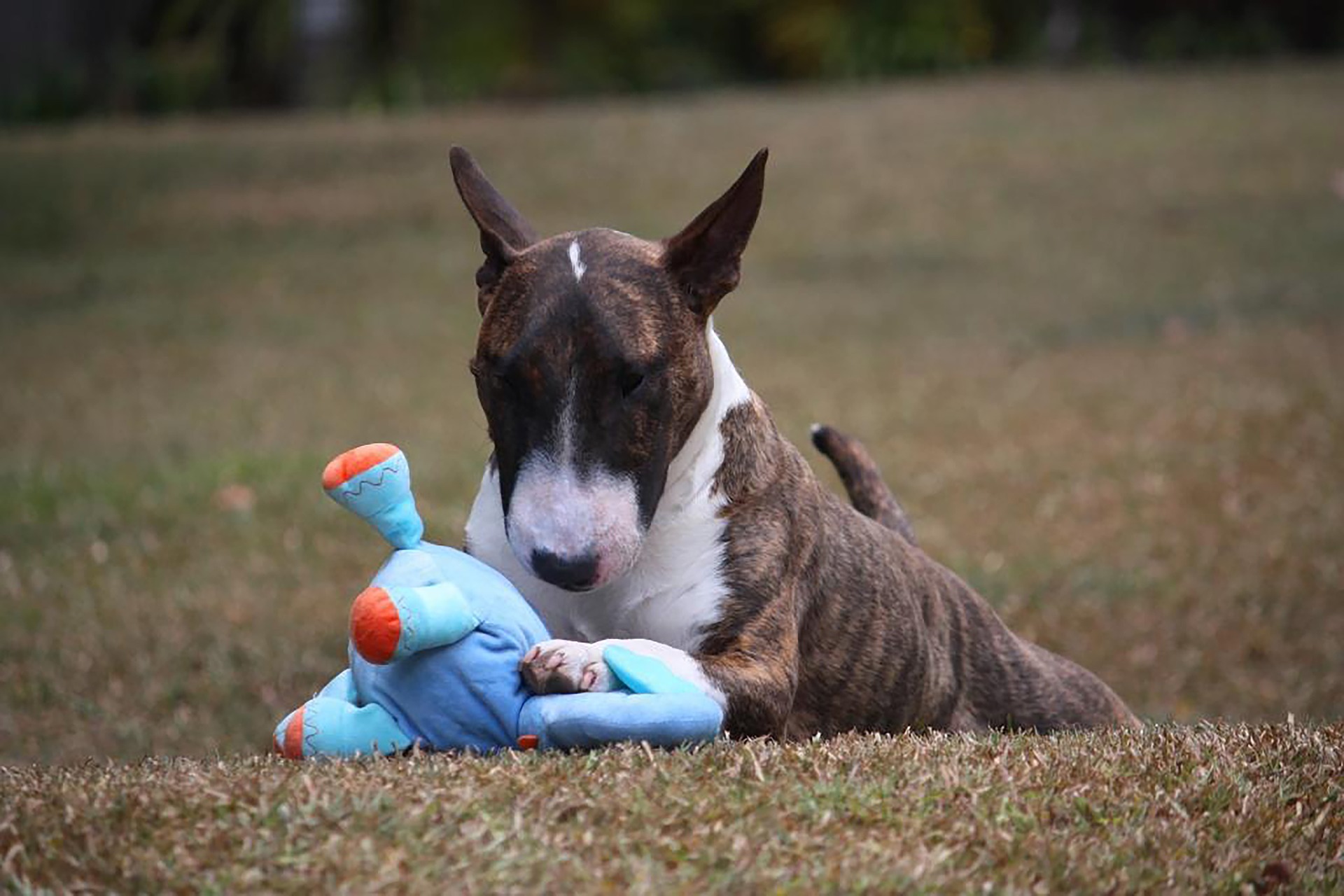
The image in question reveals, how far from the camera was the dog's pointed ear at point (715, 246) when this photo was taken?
429 cm

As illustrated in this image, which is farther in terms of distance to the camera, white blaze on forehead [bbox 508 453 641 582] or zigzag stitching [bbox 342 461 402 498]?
zigzag stitching [bbox 342 461 402 498]

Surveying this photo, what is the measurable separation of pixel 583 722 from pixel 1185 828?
46.4 inches

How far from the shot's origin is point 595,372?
13.1 ft

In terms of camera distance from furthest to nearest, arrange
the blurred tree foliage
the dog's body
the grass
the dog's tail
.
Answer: the blurred tree foliage → the dog's tail → the dog's body → the grass

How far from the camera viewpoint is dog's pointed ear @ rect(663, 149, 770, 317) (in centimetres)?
429

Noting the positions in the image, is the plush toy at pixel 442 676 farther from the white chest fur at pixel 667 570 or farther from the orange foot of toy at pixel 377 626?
the white chest fur at pixel 667 570

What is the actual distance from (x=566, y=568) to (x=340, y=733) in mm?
659

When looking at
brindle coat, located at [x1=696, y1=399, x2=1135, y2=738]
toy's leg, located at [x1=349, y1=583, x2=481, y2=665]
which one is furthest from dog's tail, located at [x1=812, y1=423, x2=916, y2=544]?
toy's leg, located at [x1=349, y1=583, x2=481, y2=665]

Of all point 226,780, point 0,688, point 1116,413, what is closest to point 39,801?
point 226,780

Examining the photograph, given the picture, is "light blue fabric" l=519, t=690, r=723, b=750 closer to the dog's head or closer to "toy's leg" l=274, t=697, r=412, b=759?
the dog's head

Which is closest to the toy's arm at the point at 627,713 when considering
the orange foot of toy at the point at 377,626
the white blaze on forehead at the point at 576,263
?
the orange foot of toy at the point at 377,626

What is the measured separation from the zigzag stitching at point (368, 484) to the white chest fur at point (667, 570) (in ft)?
1.09

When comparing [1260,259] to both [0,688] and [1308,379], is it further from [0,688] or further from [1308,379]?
[0,688]

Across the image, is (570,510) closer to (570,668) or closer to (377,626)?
(570,668)
